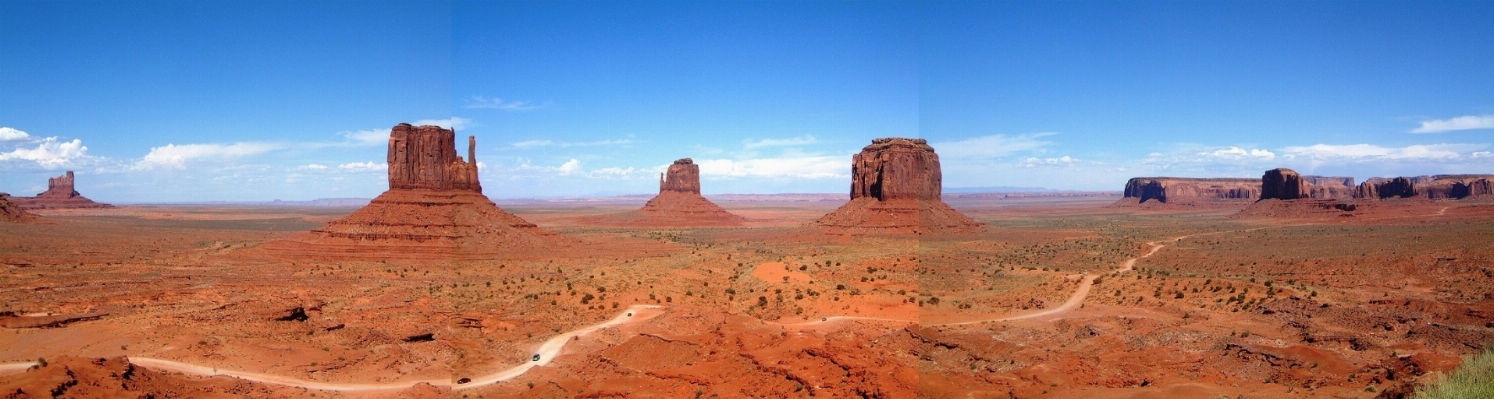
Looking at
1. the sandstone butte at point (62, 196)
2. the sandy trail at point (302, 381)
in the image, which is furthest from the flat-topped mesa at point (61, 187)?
the sandy trail at point (302, 381)

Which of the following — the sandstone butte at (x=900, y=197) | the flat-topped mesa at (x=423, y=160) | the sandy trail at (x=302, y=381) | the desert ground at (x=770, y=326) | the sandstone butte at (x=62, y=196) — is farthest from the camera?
the sandstone butte at (x=62, y=196)

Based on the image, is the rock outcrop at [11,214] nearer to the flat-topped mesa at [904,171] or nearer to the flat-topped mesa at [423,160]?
the flat-topped mesa at [423,160]

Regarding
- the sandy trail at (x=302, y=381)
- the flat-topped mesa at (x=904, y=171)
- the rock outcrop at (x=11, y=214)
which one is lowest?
the sandy trail at (x=302, y=381)

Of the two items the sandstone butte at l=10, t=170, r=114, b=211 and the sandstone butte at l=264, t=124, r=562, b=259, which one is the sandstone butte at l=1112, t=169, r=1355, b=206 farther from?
the sandstone butte at l=10, t=170, r=114, b=211

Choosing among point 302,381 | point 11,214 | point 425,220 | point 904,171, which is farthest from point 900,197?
point 11,214

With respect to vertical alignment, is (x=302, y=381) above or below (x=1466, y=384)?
below

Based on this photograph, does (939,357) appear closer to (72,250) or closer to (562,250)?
(562,250)

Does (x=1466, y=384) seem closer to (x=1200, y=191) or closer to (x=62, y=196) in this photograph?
(x=1200, y=191)

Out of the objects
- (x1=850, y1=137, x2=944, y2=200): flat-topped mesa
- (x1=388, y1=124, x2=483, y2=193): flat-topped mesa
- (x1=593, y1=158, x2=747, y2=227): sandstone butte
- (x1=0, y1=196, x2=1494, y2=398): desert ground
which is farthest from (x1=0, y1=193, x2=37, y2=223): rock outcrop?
(x1=850, y1=137, x2=944, y2=200): flat-topped mesa
